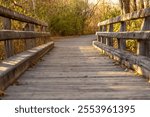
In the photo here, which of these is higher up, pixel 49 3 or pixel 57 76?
pixel 49 3

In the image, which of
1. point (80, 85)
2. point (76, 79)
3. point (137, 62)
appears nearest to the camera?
point (80, 85)

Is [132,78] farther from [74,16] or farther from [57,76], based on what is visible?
[74,16]

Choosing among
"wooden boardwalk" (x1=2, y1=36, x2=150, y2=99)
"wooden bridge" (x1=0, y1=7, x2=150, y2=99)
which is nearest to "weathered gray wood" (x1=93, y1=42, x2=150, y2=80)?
"wooden bridge" (x1=0, y1=7, x2=150, y2=99)

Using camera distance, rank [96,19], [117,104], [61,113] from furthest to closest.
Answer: [96,19] → [117,104] → [61,113]

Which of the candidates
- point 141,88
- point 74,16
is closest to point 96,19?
point 74,16

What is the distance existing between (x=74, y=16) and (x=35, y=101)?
28.8 metres

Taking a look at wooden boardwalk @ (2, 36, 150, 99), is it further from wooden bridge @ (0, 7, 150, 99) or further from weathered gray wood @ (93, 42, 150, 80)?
weathered gray wood @ (93, 42, 150, 80)

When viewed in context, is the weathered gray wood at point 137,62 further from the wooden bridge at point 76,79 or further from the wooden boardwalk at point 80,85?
the wooden boardwalk at point 80,85

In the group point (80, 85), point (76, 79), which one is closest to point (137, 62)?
point (76, 79)

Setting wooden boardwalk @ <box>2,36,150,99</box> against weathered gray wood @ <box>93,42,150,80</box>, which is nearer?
wooden boardwalk @ <box>2,36,150,99</box>

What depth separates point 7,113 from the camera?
3139 mm

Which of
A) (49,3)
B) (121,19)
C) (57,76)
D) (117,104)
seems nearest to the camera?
(117,104)

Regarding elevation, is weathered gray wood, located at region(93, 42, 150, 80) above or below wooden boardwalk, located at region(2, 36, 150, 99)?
above

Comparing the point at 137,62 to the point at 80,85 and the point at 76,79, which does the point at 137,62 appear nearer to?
the point at 76,79
